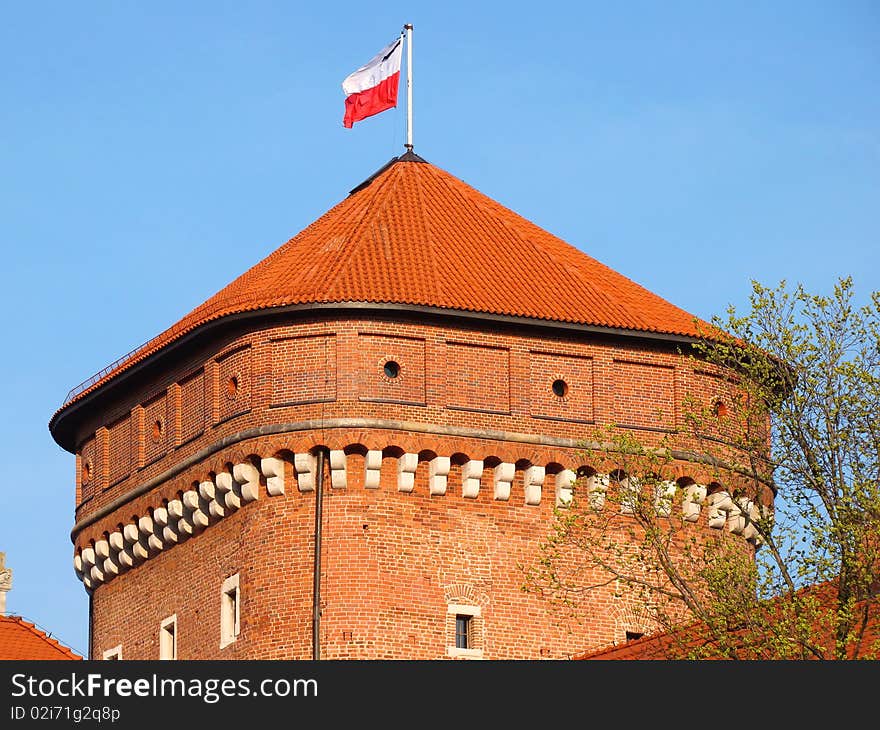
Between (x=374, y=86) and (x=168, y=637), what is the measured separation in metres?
10.9

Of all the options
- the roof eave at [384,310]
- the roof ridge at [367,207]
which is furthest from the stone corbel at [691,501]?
the roof ridge at [367,207]

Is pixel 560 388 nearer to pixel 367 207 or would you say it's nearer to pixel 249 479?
pixel 249 479

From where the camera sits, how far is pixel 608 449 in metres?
41.6

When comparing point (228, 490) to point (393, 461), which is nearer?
point (393, 461)

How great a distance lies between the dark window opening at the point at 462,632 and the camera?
4031cm

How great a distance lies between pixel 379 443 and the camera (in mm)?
40625

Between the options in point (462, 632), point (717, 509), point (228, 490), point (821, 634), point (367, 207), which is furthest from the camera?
point (367, 207)

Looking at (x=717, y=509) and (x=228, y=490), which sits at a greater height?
(x=228, y=490)

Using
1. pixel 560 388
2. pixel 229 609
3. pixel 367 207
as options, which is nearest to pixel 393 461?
pixel 560 388

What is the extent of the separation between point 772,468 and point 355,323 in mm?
9272

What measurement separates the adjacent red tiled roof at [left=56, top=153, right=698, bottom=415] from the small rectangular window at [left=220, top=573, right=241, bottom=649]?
166 inches

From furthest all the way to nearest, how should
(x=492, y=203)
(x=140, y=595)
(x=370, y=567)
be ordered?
1. (x=492, y=203)
2. (x=140, y=595)
3. (x=370, y=567)

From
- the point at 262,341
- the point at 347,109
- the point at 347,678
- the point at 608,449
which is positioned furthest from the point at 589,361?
the point at 347,678

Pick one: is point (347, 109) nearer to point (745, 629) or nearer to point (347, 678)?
point (745, 629)
